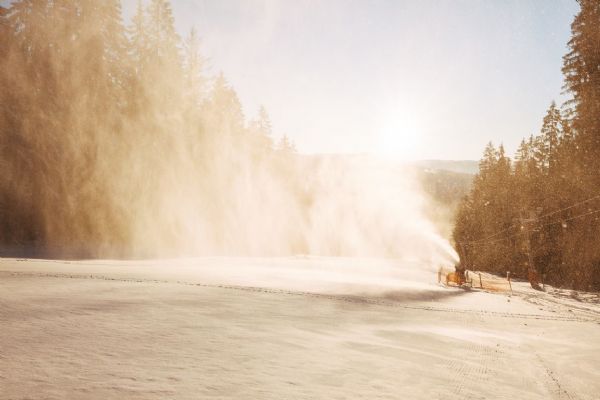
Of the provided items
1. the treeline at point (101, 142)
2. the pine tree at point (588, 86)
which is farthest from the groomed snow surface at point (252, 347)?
the pine tree at point (588, 86)

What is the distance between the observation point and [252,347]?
404 cm

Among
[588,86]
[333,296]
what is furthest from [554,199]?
[333,296]

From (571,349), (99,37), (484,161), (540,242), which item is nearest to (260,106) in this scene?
(99,37)

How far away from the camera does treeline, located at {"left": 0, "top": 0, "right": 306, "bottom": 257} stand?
2100 cm

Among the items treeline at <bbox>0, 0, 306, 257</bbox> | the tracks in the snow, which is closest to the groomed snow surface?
the tracks in the snow

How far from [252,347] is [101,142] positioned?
22.5 metres

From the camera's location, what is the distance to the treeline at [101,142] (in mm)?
21000

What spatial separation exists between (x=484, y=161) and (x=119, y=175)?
4933 centimetres

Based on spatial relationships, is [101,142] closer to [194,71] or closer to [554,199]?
[194,71]

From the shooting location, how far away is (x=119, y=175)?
2338cm

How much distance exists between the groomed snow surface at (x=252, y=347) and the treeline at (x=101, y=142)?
15295 mm

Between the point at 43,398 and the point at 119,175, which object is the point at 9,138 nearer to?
the point at 119,175

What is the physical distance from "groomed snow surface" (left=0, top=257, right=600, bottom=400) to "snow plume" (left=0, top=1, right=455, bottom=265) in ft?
51.0

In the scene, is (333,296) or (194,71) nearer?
(333,296)
